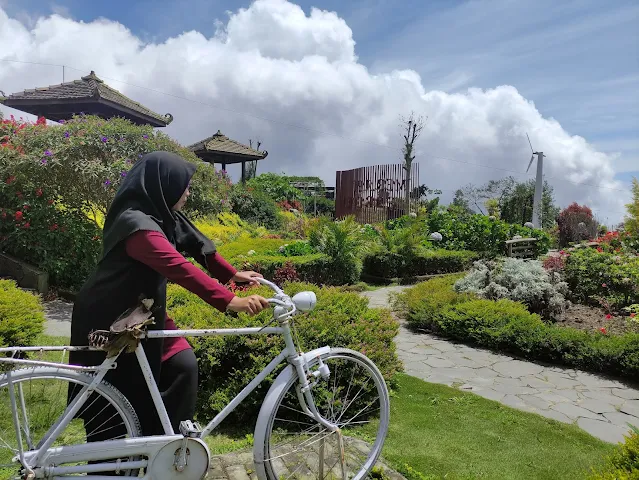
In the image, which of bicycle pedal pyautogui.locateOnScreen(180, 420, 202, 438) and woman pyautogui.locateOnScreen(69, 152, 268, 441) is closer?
woman pyautogui.locateOnScreen(69, 152, 268, 441)

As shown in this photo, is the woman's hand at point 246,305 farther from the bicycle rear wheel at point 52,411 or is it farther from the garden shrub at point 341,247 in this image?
the garden shrub at point 341,247

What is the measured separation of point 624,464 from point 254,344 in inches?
89.0

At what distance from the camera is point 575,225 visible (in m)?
19.8

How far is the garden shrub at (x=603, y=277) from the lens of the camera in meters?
7.16

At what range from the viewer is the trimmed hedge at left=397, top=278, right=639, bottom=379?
4891 mm

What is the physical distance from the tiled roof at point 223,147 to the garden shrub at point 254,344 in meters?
18.7

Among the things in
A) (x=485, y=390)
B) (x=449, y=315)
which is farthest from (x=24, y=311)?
(x=449, y=315)

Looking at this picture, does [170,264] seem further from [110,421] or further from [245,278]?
[110,421]

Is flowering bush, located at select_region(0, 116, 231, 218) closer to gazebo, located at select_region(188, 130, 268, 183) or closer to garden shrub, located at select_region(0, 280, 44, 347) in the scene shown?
garden shrub, located at select_region(0, 280, 44, 347)

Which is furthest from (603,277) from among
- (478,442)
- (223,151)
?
(223,151)

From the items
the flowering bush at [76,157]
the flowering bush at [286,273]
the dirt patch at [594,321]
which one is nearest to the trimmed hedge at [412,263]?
the flowering bush at [286,273]

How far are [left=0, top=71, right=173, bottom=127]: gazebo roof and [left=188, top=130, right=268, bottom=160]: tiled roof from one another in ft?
24.0

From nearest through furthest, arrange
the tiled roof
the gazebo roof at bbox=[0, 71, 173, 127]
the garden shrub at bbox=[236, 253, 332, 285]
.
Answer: the garden shrub at bbox=[236, 253, 332, 285], the gazebo roof at bbox=[0, 71, 173, 127], the tiled roof

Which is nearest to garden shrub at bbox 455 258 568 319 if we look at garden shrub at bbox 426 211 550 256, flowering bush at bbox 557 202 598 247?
garden shrub at bbox 426 211 550 256
